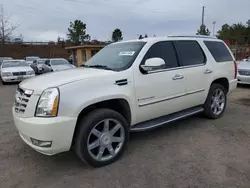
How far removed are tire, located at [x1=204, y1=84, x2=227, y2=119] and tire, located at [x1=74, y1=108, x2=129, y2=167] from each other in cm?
230

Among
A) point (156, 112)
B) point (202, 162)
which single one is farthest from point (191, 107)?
point (202, 162)

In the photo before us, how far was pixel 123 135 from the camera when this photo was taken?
10.6 feet

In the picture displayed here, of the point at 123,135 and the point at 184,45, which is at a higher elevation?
the point at 184,45

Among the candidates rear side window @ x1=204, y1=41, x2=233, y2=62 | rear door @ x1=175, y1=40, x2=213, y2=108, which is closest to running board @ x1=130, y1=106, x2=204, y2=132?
rear door @ x1=175, y1=40, x2=213, y2=108

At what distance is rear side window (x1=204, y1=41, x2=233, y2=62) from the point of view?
15.4ft

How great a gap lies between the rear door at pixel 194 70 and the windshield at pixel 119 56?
0.90 m

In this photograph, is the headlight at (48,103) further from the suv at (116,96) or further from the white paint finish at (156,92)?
the white paint finish at (156,92)

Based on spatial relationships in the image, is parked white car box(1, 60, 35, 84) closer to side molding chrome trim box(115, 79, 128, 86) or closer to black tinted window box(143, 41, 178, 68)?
black tinted window box(143, 41, 178, 68)

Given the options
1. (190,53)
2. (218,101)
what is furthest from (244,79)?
(190,53)

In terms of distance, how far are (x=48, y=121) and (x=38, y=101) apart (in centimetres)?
30

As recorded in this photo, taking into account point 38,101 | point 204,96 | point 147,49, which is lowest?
point 204,96

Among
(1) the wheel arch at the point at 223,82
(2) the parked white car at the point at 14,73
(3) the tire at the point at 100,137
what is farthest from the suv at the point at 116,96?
(2) the parked white car at the point at 14,73

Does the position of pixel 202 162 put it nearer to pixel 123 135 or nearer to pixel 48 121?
pixel 123 135

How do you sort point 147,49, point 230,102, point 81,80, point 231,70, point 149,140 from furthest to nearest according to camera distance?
point 230,102
point 231,70
point 149,140
point 147,49
point 81,80
